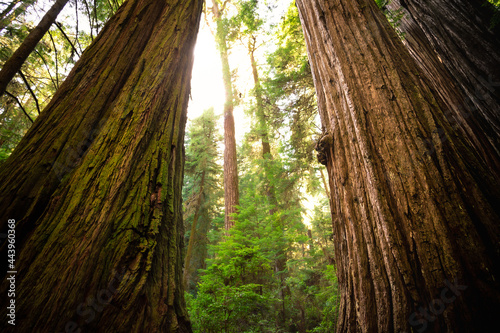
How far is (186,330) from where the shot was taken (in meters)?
1.08

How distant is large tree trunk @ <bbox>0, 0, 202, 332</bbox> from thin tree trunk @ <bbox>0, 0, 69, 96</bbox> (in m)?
1.13

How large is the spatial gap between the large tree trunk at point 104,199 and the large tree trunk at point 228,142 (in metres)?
5.13

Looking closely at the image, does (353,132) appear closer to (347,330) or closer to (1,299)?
(347,330)

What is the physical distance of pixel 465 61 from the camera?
119 inches

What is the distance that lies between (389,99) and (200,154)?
35.8ft

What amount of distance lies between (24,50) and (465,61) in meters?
5.69

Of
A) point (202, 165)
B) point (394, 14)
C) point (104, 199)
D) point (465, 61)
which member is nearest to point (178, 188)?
point (104, 199)

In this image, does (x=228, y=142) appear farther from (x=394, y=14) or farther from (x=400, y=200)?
(x=400, y=200)

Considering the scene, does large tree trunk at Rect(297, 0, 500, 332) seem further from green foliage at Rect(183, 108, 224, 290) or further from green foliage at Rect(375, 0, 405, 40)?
green foliage at Rect(183, 108, 224, 290)

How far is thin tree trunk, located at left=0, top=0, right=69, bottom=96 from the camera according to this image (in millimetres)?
1804

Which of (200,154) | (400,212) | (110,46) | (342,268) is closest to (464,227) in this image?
(400,212)

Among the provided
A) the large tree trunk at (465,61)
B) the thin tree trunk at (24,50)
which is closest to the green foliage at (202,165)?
the thin tree trunk at (24,50)

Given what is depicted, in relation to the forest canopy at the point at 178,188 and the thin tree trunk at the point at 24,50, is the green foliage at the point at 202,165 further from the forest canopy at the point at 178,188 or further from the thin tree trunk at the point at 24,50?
the forest canopy at the point at 178,188

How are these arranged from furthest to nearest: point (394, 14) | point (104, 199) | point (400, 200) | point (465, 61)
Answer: point (394, 14)
point (465, 61)
point (400, 200)
point (104, 199)
